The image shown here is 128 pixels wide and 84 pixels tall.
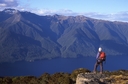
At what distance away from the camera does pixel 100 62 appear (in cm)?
2372

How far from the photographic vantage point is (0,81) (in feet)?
114

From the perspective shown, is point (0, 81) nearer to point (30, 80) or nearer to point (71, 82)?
point (30, 80)

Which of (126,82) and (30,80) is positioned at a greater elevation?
(126,82)

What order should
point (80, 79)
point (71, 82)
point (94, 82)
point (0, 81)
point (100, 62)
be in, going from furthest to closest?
point (0, 81) → point (71, 82) → point (100, 62) → point (80, 79) → point (94, 82)

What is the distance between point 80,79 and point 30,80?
13.4 m

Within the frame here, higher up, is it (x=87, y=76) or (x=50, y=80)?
(x=87, y=76)

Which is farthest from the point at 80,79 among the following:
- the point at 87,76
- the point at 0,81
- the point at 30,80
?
the point at 0,81

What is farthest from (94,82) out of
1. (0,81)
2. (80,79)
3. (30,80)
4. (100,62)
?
(0,81)

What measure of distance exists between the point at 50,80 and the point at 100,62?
34.6 ft

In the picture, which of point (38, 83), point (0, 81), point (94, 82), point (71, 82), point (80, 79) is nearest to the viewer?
point (94, 82)

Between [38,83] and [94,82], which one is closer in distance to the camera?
[94,82]

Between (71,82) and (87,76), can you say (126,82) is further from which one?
(71,82)

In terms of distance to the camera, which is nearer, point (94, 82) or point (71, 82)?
point (94, 82)

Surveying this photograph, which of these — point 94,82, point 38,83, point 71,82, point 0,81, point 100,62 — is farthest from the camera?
point 0,81
